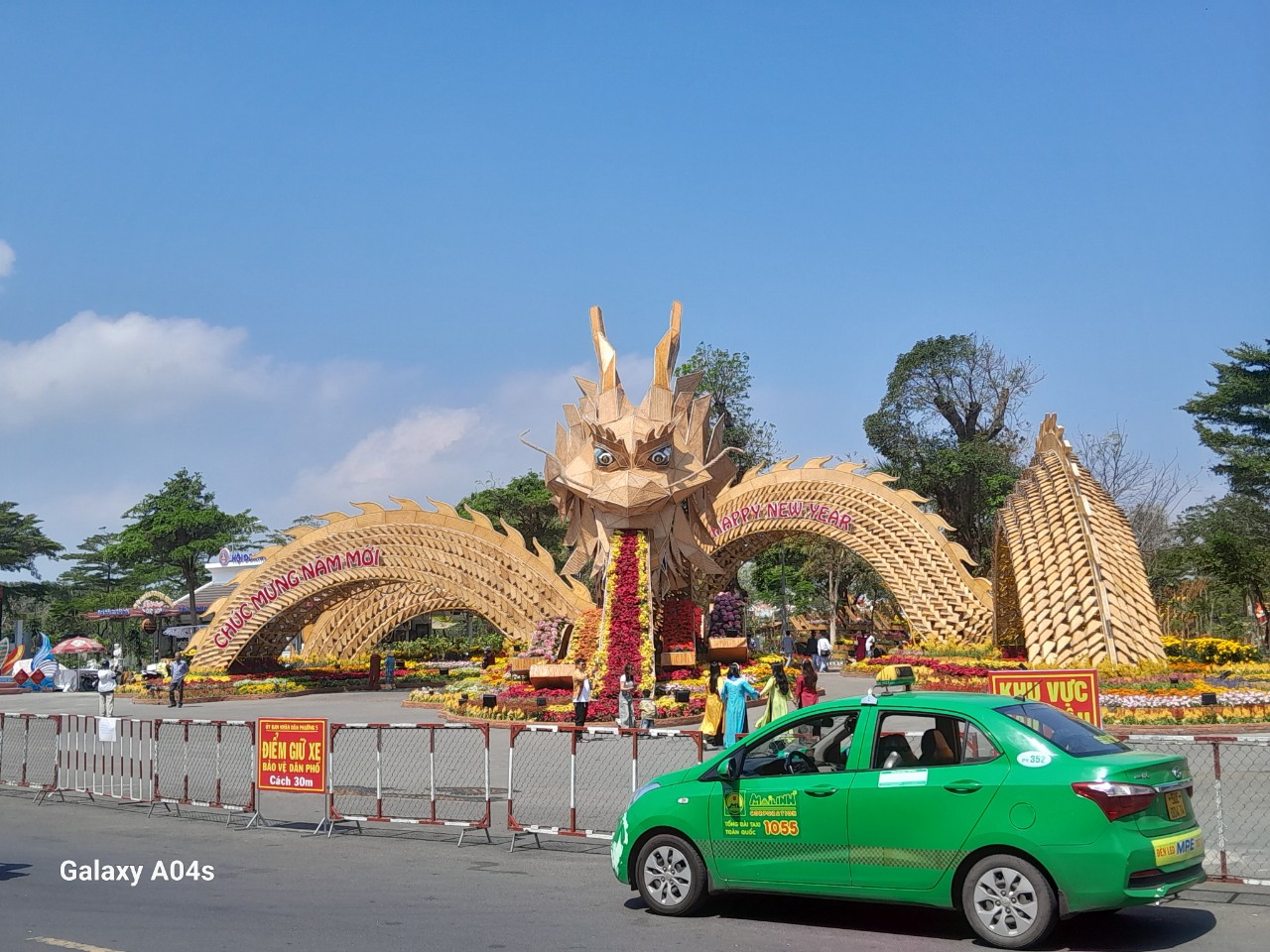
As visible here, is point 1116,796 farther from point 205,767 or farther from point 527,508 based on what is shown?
point 527,508

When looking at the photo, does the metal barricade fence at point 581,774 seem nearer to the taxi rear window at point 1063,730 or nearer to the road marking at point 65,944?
the taxi rear window at point 1063,730

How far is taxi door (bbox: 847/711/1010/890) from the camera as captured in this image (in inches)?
284

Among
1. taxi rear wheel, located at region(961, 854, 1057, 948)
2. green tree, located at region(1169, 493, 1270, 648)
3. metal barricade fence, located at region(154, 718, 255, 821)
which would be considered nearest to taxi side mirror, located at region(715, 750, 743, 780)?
taxi rear wheel, located at region(961, 854, 1057, 948)

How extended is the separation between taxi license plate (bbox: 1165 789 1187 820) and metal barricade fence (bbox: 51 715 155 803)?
11222 millimetres

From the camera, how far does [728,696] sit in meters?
14.0

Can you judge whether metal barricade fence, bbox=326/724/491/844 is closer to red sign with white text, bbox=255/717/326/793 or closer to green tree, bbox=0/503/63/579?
red sign with white text, bbox=255/717/326/793

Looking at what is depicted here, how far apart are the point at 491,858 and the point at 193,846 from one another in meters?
3.06

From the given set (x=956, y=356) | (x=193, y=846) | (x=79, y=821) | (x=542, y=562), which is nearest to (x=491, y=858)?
(x=193, y=846)

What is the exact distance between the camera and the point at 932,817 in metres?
7.29

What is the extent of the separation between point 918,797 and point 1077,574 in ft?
55.9

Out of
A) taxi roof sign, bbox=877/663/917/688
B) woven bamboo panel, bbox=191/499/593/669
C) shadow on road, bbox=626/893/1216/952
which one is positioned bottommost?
shadow on road, bbox=626/893/1216/952

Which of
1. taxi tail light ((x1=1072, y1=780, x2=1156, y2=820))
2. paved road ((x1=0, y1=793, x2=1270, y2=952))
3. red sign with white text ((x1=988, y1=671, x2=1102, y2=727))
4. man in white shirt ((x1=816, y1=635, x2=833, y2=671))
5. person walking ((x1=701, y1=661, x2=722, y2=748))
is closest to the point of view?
taxi tail light ((x1=1072, y1=780, x2=1156, y2=820))

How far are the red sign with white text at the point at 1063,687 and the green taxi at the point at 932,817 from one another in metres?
3.97

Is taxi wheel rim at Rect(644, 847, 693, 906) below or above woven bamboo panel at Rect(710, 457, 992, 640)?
below
